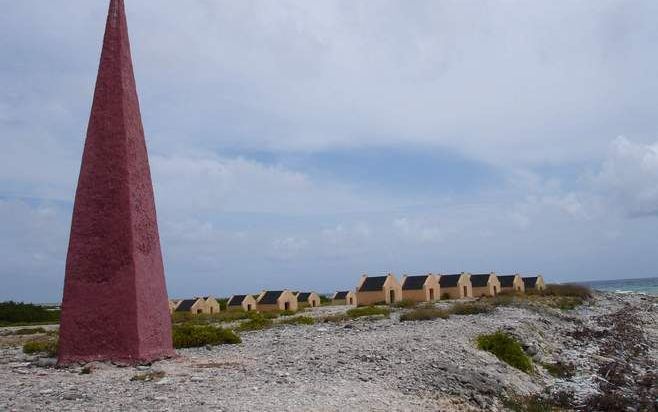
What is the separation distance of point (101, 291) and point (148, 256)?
4.30ft

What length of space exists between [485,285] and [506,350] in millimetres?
38506

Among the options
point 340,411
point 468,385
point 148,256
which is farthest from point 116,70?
point 468,385

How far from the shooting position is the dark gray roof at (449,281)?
5150 centimetres

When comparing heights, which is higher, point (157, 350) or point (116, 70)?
point (116, 70)

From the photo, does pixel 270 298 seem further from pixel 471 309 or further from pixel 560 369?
pixel 560 369

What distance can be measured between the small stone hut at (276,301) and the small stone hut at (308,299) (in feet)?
11.9

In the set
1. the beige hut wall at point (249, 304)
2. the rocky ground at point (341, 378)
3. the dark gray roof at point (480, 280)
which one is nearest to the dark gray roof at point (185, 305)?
the beige hut wall at point (249, 304)

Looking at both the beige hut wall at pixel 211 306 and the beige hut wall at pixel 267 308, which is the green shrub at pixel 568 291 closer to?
the beige hut wall at pixel 267 308

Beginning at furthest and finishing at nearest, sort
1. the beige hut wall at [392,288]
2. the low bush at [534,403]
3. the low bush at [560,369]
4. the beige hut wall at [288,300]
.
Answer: the beige hut wall at [288,300] < the beige hut wall at [392,288] < the low bush at [560,369] < the low bush at [534,403]

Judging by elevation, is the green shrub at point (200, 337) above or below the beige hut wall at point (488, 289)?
below

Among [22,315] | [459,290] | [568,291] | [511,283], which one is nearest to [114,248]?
[22,315]

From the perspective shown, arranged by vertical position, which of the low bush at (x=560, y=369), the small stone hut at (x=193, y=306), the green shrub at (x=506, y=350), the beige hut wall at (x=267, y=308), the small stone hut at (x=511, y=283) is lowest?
the low bush at (x=560, y=369)

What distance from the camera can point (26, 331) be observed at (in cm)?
3231

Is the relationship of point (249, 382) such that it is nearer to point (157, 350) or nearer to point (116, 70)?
point (157, 350)
